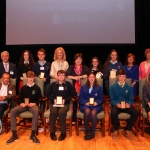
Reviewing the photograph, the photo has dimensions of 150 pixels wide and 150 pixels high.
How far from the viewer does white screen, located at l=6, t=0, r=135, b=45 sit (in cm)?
713

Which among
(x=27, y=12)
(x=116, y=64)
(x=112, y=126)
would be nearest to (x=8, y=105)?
(x=112, y=126)

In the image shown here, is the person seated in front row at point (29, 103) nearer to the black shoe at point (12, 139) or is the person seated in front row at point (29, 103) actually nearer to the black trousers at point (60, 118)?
the black shoe at point (12, 139)

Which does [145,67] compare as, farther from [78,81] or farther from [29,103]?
[29,103]

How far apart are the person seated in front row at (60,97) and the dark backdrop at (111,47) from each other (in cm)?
272

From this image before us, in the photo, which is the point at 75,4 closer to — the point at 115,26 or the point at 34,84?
the point at 115,26

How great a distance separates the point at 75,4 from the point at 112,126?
3.86m

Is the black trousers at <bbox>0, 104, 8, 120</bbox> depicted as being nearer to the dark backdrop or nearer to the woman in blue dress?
the woman in blue dress

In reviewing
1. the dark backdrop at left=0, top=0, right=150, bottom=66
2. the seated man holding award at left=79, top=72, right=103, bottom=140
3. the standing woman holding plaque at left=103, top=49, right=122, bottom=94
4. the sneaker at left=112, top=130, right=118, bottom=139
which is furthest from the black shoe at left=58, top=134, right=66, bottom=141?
the dark backdrop at left=0, top=0, right=150, bottom=66

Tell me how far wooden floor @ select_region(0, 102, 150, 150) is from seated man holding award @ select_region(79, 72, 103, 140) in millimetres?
219

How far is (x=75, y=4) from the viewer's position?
7.16m

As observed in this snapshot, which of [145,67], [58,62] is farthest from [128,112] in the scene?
[58,62]

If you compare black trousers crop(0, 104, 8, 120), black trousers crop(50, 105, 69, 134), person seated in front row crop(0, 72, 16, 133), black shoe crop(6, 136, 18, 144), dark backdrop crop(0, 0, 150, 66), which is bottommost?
black shoe crop(6, 136, 18, 144)

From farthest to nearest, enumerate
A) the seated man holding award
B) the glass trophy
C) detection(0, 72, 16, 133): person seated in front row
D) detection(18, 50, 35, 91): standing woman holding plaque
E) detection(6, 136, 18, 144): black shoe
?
detection(18, 50, 35, 91): standing woman holding plaque, the glass trophy, detection(0, 72, 16, 133): person seated in front row, the seated man holding award, detection(6, 136, 18, 144): black shoe

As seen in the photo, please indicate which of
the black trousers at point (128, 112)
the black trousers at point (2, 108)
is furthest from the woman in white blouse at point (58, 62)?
the black trousers at point (128, 112)
